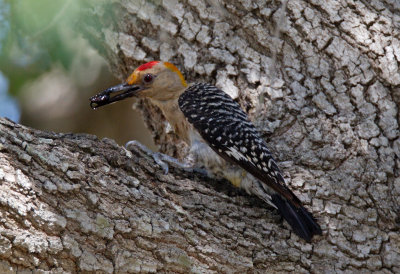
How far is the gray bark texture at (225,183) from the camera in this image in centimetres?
256

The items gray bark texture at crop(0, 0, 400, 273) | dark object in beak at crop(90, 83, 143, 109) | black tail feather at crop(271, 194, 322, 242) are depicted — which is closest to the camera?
gray bark texture at crop(0, 0, 400, 273)

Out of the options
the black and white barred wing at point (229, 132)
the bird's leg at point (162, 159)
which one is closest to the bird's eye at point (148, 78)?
the black and white barred wing at point (229, 132)

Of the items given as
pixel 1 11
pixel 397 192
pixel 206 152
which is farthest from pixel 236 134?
pixel 1 11

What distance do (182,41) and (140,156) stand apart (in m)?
1.01

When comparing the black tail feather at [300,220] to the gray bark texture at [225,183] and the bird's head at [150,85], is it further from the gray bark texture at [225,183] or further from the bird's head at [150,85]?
the bird's head at [150,85]

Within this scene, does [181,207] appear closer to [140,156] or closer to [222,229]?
[222,229]

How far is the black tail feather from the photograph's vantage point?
9.56 feet

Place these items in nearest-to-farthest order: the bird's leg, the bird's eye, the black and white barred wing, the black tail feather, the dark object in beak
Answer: the black tail feather < the bird's leg < the black and white barred wing < the dark object in beak < the bird's eye

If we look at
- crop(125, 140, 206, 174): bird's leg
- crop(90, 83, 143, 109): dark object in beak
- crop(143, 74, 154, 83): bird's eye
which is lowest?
crop(125, 140, 206, 174): bird's leg

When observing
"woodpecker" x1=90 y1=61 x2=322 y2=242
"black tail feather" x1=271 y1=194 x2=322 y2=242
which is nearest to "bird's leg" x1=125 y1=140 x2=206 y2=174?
"woodpecker" x1=90 y1=61 x2=322 y2=242

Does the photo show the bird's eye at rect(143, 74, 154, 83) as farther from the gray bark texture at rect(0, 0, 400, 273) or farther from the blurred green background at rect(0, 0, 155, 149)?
the blurred green background at rect(0, 0, 155, 149)

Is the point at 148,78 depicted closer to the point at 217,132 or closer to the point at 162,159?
the point at 217,132

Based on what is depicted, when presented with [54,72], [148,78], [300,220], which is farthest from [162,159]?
[54,72]

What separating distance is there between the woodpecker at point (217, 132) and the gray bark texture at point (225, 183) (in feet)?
0.28
